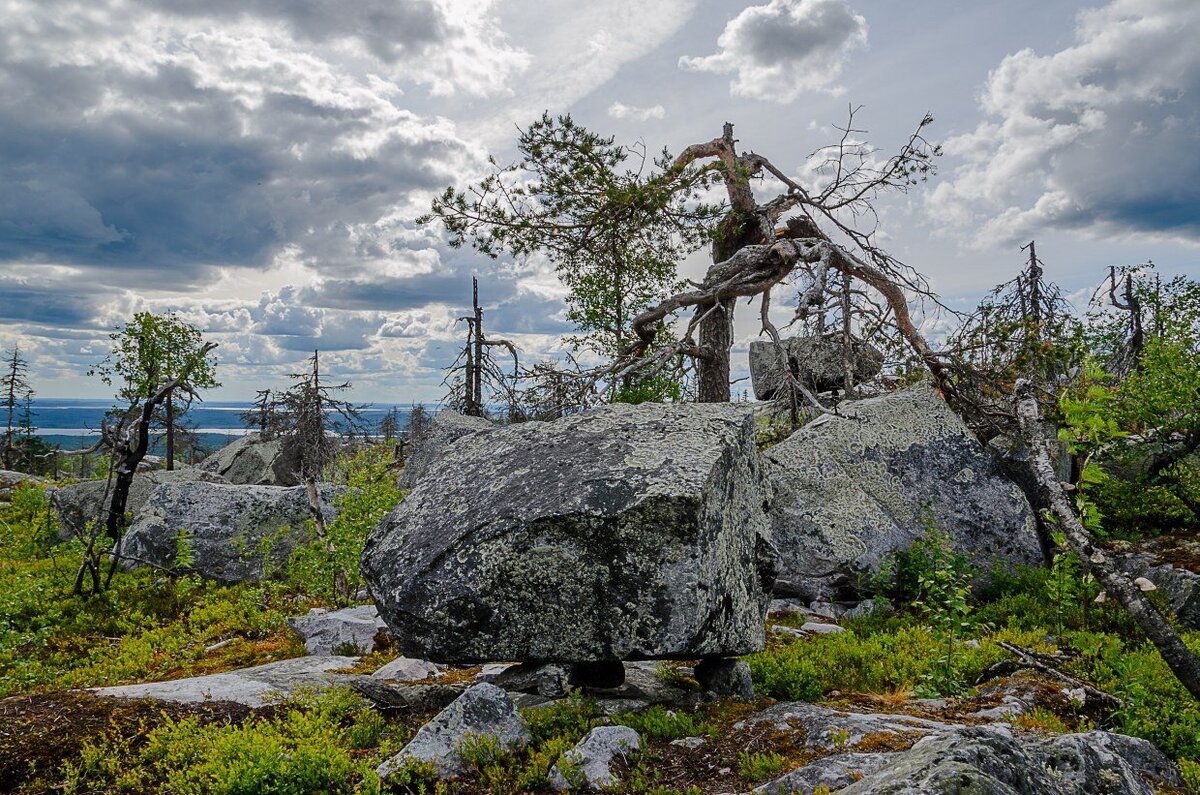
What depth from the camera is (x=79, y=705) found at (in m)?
7.30

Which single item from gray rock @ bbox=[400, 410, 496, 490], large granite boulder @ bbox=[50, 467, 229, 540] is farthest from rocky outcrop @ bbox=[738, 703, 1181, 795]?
large granite boulder @ bbox=[50, 467, 229, 540]

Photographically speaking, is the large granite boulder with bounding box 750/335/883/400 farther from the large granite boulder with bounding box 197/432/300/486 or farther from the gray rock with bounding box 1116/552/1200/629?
the large granite boulder with bounding box 197/432/300/486

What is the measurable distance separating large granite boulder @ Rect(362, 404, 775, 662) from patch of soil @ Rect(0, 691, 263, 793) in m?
2.19

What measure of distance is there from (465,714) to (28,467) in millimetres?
70849

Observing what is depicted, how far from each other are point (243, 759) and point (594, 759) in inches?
108

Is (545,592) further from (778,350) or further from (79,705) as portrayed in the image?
(778,350)

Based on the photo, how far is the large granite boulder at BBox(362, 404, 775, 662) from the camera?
21.4 feet

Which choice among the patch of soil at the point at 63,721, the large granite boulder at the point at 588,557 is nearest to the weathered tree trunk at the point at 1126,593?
the large granite boulder at the point at 588,557

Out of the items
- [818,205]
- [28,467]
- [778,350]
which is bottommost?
[28,467]

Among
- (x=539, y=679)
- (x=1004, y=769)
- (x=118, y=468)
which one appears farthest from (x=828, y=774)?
(x=118, y=468)

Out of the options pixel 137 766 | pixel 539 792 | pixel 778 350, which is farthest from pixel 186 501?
pixel 539 792

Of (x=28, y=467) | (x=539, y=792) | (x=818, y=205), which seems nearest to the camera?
(x=539, y=792)

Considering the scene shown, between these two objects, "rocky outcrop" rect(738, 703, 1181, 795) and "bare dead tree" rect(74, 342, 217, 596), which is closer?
"rocky outcrop" rect(738, 703, 1181, 795)

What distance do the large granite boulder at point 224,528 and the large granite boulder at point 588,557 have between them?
11.0 meters
